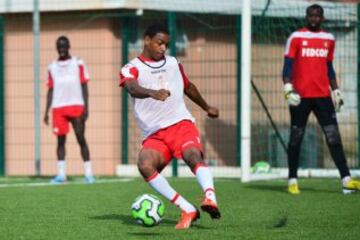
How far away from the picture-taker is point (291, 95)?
566 inches

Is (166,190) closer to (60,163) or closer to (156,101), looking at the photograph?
(156,101)

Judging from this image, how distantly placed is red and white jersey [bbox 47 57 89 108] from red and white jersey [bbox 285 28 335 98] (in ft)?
16.0

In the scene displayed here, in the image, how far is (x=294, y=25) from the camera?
65.6 feet

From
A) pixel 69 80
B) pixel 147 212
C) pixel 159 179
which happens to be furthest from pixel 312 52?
pixel 69 80

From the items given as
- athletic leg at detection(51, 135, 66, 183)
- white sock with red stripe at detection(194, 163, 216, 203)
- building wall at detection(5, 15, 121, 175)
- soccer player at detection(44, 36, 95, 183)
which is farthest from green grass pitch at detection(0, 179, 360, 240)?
building wall at detection(5, 15, 121, 175)

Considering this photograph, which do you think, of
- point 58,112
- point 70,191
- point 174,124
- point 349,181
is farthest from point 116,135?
point 174,124

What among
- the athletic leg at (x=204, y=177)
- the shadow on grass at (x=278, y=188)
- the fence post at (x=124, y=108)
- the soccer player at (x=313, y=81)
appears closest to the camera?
the athletic leg at (x=204, y=177)

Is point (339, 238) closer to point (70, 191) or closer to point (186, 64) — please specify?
point (70, 191)

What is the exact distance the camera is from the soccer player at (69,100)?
18.5 m

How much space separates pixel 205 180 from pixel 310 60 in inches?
185

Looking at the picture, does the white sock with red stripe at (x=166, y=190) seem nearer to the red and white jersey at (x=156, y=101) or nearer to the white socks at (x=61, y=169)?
the red and white jersey at (x=156, y=101)

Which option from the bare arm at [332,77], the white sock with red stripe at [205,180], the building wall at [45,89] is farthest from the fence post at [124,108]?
the white sock with red stripe at [205,180]

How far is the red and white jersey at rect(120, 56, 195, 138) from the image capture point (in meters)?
10.9

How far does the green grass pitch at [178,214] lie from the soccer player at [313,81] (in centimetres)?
77
